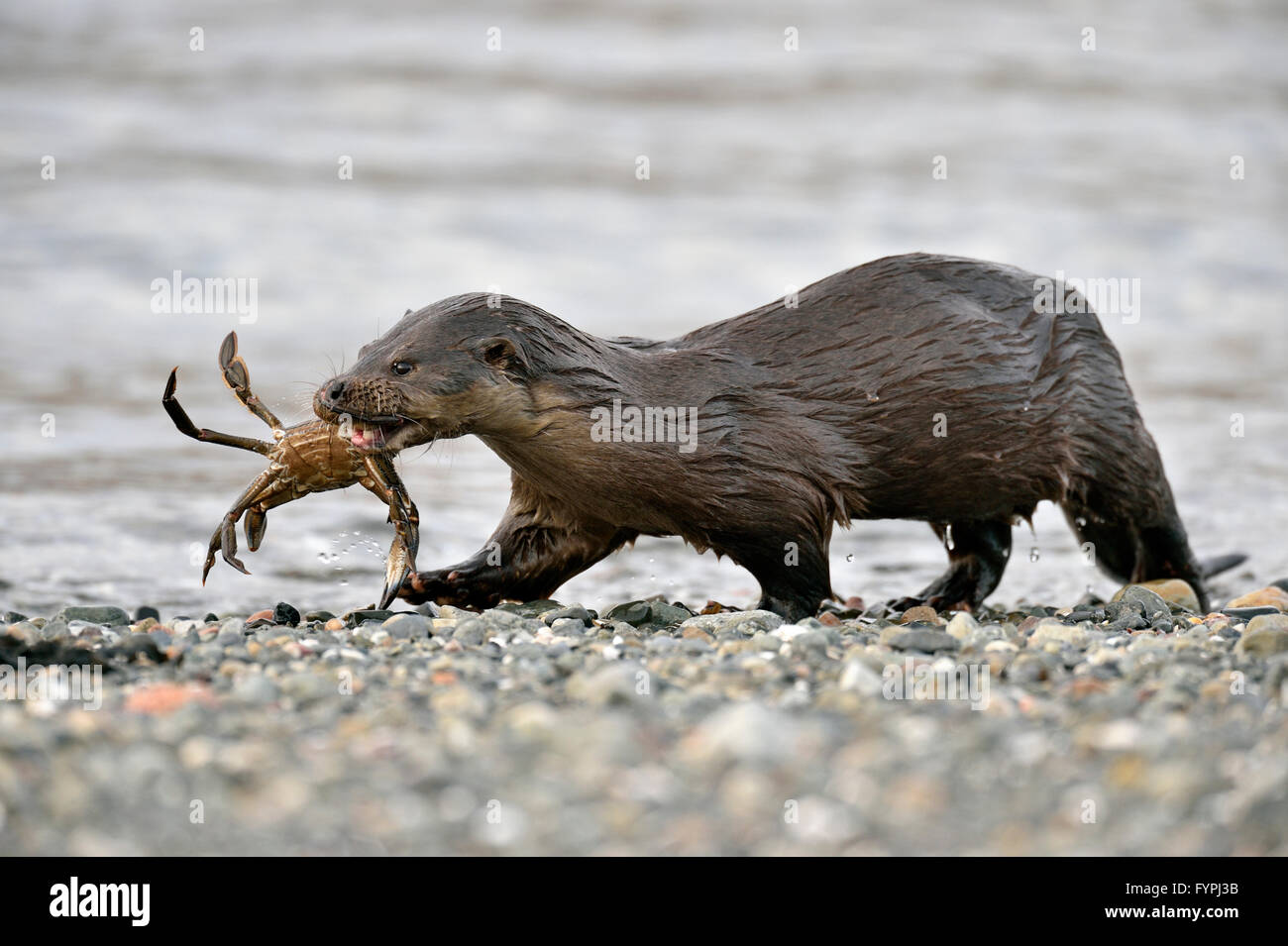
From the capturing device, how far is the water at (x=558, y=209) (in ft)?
26.9

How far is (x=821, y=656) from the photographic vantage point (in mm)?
4094

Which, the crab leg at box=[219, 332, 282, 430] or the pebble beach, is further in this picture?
the crab leg at box=[219, 332, 282, 430]

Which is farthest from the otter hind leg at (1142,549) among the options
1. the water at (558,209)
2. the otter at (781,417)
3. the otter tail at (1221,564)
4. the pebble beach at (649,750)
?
the pebble beach at (649,750)

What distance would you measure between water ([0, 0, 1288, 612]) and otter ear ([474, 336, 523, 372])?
5.46 feet

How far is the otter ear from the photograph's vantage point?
500 cm

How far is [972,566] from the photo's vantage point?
651 centimetres

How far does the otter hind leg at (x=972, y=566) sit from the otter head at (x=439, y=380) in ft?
7.35

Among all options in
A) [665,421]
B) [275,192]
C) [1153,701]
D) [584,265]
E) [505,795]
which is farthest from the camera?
[275,192]

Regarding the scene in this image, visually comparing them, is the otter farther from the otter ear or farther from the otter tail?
the otter tail

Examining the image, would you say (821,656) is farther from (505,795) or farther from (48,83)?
(48,83)

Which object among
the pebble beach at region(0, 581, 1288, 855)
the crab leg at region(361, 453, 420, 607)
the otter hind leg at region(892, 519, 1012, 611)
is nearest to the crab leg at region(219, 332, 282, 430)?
the crab leg at region(361, 453, 420, 607)

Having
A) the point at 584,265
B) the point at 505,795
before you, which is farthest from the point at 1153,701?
the point at 584,265

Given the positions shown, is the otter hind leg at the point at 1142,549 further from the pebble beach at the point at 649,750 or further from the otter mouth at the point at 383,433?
the otter mouth at the point at 383,433
